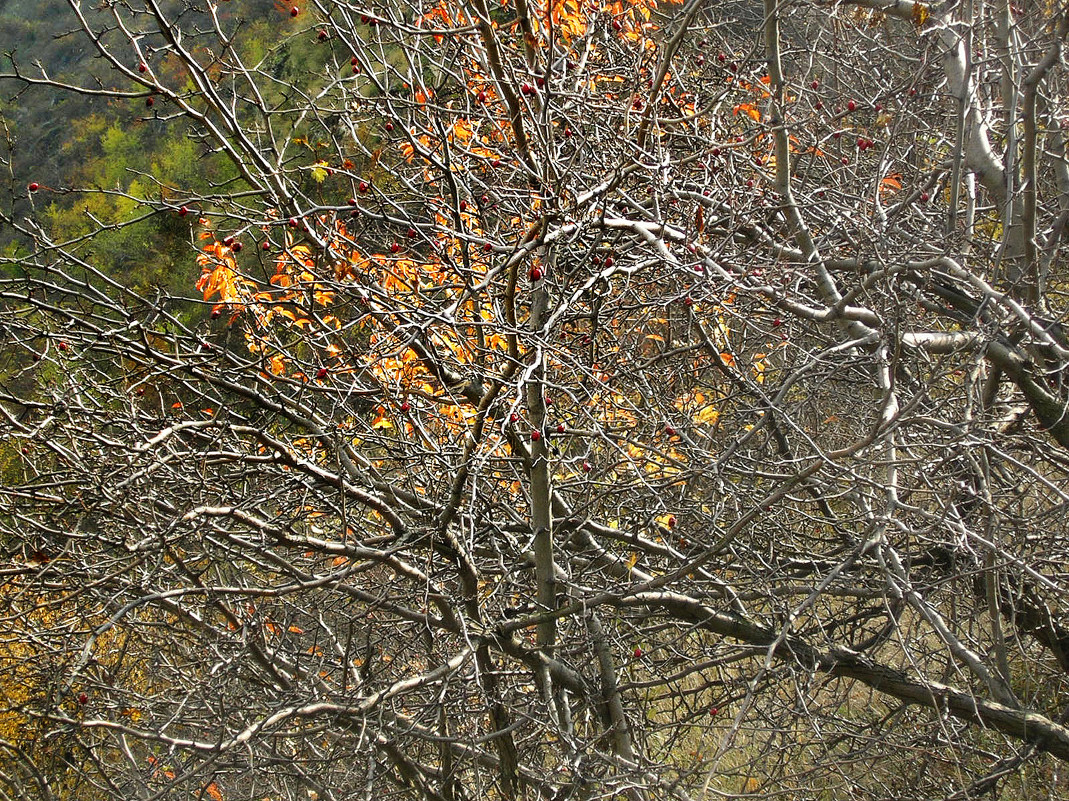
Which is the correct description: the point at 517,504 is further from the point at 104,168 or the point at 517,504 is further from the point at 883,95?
the point at 104,168

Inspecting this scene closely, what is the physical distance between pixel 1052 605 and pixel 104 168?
3399 cm

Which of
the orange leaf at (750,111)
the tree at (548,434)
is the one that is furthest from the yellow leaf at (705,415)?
the orange leaf at (750,111)

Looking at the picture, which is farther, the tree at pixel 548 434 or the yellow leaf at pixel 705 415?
the yellow leaf at pixel 705 415

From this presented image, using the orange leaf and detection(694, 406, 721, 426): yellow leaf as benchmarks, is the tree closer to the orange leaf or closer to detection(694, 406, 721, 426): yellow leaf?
detection(694, 406, 721, 426): yellow leaf

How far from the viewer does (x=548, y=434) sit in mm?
3525

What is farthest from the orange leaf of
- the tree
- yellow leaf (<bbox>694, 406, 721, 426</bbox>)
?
yellow leaf (<bbox>694, 406, 721, 426</bbox>)

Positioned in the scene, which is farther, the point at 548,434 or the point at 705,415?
the point at 705,415

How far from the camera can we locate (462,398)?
3910 millimetres

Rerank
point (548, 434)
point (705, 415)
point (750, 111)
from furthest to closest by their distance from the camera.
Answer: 1. point (750, 111)
2. point (705, 415)
3. point (548, 434)

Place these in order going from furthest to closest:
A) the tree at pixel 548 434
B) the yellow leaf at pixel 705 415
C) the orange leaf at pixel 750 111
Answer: the orange leaf at pixel 750 111, the yellow leaf at pixel 705 415, the tree at pixel 548 434

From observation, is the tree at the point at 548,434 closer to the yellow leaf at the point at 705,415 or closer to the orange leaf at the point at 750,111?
the yellow leaf at the point at 705,415

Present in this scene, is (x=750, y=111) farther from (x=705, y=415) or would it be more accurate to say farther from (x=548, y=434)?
(x=548, y=434)

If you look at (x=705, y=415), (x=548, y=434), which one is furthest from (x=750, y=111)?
(x=548, y=434)

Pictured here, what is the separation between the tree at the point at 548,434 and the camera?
3051 mm
